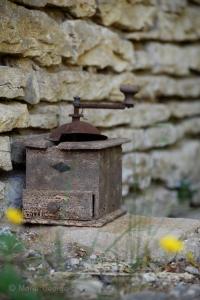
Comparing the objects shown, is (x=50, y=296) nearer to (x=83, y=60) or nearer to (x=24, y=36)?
(x=24, y=36)

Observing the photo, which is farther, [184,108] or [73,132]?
[184,108]

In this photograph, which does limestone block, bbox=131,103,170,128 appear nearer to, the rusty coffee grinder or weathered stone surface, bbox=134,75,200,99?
weathered stone surface, bbox=134,75,200,99

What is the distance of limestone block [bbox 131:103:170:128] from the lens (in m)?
4.78

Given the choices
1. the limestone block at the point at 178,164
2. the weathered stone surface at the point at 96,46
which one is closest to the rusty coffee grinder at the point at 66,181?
the weathered stone surface at the point at 96,46

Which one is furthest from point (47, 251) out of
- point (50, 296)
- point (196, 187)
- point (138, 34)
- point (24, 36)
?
point (196, 187)

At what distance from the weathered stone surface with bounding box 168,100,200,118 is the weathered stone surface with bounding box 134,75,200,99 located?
6cm

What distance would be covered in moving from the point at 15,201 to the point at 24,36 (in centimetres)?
77

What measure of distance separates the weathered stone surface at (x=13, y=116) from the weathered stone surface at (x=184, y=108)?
1.85m

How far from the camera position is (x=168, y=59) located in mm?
5074

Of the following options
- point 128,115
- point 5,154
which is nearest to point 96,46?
point 128,115

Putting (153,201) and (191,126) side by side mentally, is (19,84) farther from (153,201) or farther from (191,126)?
(191,126)

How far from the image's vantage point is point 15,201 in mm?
3504

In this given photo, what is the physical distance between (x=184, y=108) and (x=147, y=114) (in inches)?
21.1

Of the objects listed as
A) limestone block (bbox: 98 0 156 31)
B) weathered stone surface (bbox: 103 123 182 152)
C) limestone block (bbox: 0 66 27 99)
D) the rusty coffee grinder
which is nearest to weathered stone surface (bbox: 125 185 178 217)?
weathered stone surface (bbox: 103 123 182 152)
